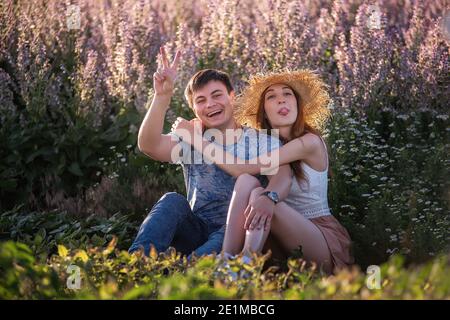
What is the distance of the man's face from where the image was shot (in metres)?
4.60

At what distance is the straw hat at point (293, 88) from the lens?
4754 mm

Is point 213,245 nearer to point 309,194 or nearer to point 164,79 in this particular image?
point 309,194

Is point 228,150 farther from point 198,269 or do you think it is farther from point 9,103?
point 9,103

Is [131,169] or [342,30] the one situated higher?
[342,30]

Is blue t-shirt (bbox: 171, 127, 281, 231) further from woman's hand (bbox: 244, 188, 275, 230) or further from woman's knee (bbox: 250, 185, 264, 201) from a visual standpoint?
woman's hand (bbox: 244, 188, 275, 230)

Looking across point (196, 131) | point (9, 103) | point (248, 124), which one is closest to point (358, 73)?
point (248, 124)

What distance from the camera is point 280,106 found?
15.3 ft

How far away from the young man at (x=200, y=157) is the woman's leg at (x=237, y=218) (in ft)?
0.55

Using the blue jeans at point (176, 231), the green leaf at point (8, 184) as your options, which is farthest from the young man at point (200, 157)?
the green leaf at point (8, 184)

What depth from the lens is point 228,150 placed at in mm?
4652

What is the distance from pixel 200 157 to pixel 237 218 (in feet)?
2.01

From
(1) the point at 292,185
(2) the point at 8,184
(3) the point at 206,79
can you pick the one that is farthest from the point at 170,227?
(2) the point at 8,184
